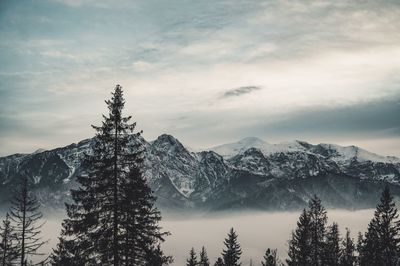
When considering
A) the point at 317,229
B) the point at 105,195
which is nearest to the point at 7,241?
the point at 105,195

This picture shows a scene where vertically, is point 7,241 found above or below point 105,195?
below

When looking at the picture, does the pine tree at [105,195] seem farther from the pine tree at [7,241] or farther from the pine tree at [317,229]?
the pine tree at [317,229]

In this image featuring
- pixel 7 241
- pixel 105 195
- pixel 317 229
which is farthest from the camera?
pixel 317 229

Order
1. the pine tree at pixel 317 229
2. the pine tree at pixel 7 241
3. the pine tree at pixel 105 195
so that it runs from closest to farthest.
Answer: the pine tree at pixel 105 195 → the pine tree at pixel 7 241 → the pine tree at pixel 317 229

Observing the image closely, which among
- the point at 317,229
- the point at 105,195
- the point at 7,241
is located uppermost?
the point at 105,195

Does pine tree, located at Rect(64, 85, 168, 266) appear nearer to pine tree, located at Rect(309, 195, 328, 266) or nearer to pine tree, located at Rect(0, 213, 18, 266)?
pine tree, located at Rect(0, 213, 18, 266)

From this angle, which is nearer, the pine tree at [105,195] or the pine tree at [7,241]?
the pine tree at [105,195]

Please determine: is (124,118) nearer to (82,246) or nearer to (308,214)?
(82,246)

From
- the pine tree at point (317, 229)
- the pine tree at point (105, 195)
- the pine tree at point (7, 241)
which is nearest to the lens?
the pine tree at point (105, 195)

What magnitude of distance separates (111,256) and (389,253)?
39.3 metres

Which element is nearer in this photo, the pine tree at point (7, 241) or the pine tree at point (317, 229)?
the pine tree at point (7, 241)

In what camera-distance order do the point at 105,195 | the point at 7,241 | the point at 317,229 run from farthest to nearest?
the point at 317,229 → the point at 7,241 → the point at 105,195

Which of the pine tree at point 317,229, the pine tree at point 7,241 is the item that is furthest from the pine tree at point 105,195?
the pine tree at point 317,229

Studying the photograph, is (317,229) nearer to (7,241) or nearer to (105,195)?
(7,241)
